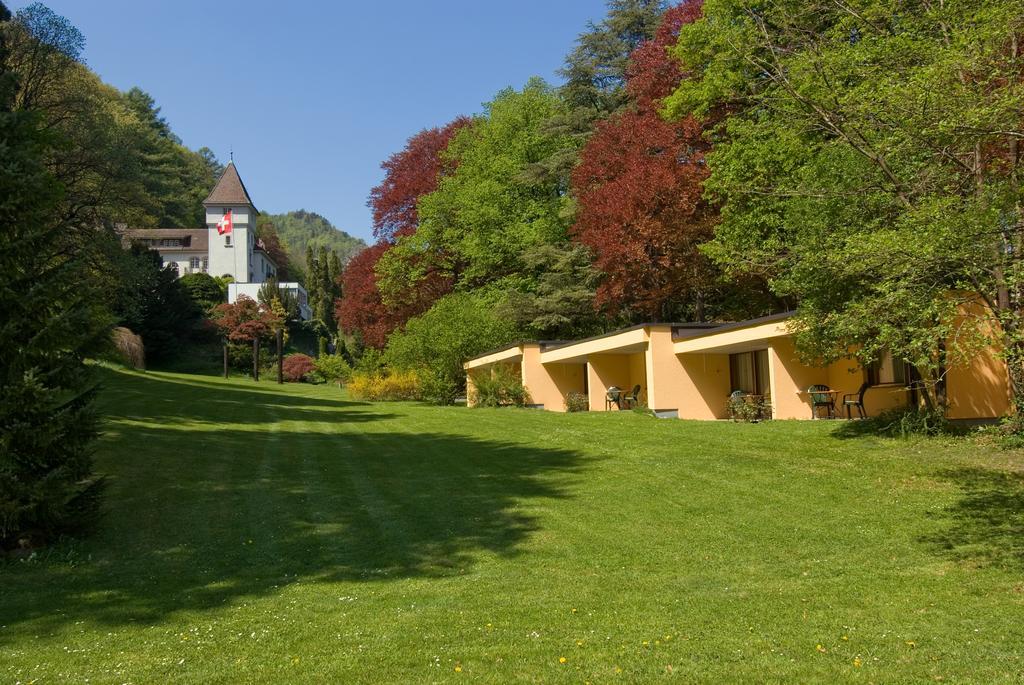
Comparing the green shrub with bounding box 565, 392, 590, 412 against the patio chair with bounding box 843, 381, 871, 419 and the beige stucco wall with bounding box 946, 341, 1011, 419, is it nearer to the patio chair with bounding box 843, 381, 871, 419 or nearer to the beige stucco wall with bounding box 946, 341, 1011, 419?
the patio chair with bounding box 843, 381, 871, 419

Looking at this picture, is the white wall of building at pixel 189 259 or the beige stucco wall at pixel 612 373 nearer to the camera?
the beige stucco wall at pixel 612 373

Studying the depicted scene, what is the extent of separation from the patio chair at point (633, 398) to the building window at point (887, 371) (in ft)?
22.7

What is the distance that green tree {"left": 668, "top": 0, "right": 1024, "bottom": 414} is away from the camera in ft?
26.7

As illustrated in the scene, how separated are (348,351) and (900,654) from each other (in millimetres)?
60279

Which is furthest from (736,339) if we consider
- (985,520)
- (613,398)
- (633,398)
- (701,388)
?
(985,520)

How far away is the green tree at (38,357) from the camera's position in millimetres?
8555

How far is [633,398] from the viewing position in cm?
2462

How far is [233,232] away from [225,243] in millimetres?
1487

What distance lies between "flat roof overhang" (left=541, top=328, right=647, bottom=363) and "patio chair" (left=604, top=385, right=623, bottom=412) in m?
1.22

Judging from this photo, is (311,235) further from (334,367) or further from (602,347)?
(602,347)

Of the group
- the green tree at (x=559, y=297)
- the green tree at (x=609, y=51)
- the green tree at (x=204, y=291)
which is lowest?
the green tree at (x=559, y=297)

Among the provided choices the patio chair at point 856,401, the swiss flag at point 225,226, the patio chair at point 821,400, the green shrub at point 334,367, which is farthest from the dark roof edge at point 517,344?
the swiss flag at point 225,226

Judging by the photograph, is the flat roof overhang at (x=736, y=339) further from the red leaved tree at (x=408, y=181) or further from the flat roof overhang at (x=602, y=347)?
the red leaved tree at (x=408, y=181)

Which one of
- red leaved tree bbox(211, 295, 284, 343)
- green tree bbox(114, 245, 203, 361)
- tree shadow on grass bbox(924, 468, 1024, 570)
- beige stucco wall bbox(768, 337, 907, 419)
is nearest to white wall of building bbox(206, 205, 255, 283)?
red leaved tree bbox(211, 295, 284, 343)
